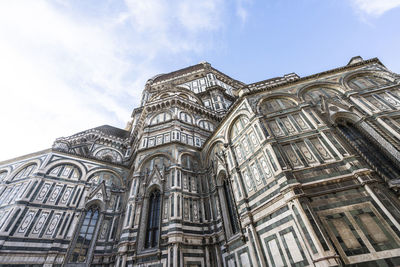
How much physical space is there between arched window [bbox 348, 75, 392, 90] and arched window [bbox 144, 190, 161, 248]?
15.1 meters

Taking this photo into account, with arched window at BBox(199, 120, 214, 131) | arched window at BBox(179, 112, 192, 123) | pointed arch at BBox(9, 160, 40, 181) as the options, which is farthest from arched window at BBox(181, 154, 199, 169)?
pointed arch at BBox(9, 160, 40, 181)

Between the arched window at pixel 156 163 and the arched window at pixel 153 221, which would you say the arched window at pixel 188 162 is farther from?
the arched window at pixel 153 221

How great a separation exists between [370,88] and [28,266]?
2305cm

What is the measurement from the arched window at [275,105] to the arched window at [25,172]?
18.5 metres

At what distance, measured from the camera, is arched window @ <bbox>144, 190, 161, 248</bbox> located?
1136cm

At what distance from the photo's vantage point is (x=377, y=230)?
621cm

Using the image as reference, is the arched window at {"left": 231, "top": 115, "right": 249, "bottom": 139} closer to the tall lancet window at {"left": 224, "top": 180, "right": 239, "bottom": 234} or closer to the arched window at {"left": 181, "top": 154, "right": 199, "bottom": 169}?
the tall lancet window at {"left": 224, "top": 180, "right": 239, "bottom": 234}

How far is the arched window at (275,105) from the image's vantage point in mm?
11734

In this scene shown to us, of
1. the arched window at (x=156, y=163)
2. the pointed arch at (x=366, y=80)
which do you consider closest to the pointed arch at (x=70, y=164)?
the arched window at (x=156, y=163)

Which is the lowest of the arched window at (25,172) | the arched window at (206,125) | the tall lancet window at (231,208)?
the tall lancet window at (231,208)

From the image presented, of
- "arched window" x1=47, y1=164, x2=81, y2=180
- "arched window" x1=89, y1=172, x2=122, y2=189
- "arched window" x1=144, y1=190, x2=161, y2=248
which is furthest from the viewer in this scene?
"arched window" x1=89, y1=172, x2=122, y2=189

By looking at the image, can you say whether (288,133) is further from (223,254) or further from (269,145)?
(223,254)

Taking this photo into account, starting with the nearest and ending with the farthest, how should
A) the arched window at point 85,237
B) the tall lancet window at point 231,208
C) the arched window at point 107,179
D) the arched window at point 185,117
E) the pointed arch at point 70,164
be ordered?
the tall lancet window at point 231,208, the arched window at point 85,237, the pointed arch at point 70,164, the arched window at point 107,179, the arched window at point 185,117

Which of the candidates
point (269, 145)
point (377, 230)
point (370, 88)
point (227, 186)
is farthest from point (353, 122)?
point (227, 186)
